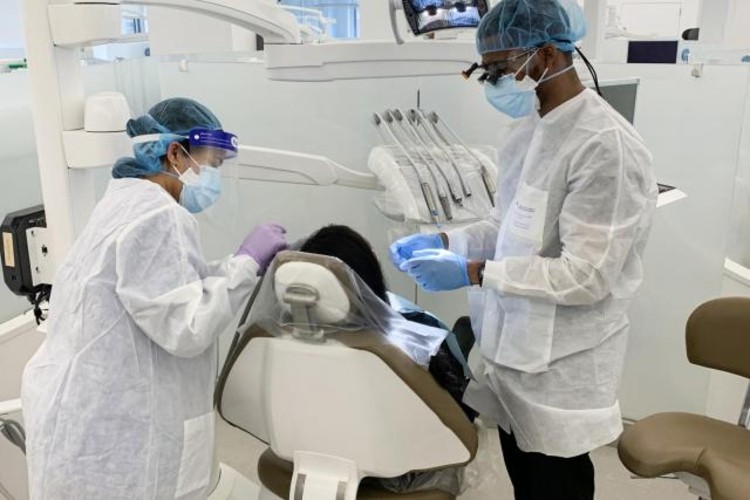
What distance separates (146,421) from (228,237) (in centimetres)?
57

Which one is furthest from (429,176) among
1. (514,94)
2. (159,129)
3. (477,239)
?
(159,129)

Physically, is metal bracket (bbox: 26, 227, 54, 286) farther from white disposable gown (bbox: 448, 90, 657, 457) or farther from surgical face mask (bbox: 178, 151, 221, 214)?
white disposable gown (bbox: 448, 90, 657, 457)

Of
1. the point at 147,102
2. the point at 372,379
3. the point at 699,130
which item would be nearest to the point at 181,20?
the point at 147,102

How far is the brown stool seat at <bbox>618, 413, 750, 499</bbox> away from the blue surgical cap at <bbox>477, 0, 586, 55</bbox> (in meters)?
0.88

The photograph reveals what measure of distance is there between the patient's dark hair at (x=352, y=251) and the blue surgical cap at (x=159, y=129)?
0.31 metres

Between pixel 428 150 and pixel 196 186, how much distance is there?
3.92 ft

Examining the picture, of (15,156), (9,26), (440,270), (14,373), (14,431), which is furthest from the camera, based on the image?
(9,26)

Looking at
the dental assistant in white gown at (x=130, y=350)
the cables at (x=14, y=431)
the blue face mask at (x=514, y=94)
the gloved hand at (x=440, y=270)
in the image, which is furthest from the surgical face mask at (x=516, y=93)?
the cables at (x=14, y=431)

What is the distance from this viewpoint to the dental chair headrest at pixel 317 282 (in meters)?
1.21

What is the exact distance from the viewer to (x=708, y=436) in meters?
1.59

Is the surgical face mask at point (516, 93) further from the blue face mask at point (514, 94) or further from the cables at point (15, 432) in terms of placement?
the cables at point (15, 432)

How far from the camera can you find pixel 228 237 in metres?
1.70

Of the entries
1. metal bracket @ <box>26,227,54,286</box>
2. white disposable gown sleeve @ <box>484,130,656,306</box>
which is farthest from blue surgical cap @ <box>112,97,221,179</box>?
white disposable gown sleeve @ <box>484,130,656,306</box>

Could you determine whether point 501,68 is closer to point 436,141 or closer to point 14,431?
point 436,141
